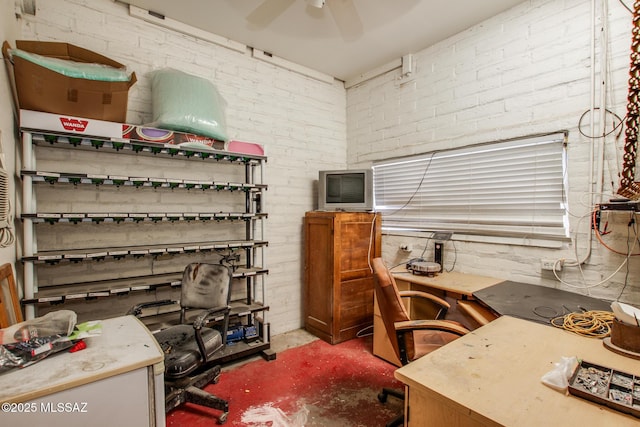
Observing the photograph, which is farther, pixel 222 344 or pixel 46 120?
pixel 222 344

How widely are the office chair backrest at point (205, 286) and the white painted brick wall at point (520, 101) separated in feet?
6.51

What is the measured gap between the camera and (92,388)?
3.53 feet

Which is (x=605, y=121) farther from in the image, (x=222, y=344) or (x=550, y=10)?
(x=222, y=344)

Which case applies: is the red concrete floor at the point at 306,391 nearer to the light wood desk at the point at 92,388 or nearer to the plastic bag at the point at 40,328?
the light wood desk at the point at 92,388

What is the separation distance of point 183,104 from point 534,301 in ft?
9.45

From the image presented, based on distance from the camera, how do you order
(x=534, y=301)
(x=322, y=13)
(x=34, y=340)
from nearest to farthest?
(x=34, y=340) → (x=534, y=301) → (x=322, y=13)

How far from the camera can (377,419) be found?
2.01 m

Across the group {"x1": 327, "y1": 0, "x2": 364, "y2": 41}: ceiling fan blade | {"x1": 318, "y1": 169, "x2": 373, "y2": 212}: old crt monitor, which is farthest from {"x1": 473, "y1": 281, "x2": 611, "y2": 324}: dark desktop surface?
{"x1": 327, "y1": 0, "x2": 364, "y2": 41}: ceiling fan blade

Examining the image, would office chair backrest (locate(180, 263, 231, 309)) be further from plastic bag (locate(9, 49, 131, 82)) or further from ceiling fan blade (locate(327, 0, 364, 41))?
ceiling fan blade (locate(327, 0, 364, 41))

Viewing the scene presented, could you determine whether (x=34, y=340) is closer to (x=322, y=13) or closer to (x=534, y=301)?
(x=534, y=301)

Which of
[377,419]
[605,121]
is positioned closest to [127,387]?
[377,419]

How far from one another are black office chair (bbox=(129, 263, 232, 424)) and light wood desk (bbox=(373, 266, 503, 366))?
56.2 inches

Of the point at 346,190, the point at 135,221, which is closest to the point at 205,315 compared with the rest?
the point at 135,221

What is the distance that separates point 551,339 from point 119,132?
2841 millimetres
